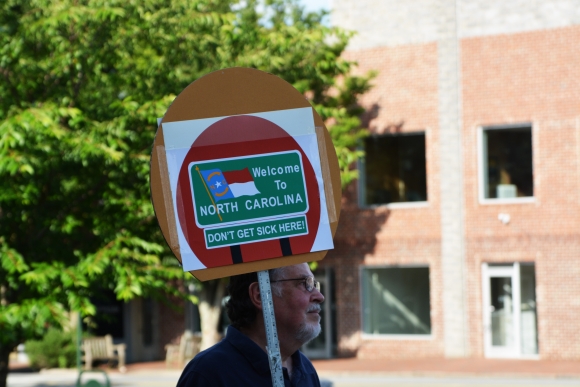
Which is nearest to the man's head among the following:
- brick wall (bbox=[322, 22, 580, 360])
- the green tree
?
the green tree

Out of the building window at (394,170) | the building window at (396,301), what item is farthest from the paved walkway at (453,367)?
the building window at (394,170)

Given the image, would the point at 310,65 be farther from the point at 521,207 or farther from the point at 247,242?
the point at 247,242

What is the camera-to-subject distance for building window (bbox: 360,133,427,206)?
86.5 ft

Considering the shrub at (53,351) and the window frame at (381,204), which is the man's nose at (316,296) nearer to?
the window frame at (381,204)

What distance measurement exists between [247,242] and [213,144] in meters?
0.34

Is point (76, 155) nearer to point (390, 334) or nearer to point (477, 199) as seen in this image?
point (477, 199)

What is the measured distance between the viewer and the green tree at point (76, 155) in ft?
27.2

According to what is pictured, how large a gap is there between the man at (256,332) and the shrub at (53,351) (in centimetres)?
2342

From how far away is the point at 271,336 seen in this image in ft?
9.93

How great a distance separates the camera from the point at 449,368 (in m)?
22.2

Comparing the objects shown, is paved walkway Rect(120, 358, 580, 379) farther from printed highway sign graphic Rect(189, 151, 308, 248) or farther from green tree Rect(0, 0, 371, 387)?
printed highway sign graphic Rect(189, 151, 308, 248)

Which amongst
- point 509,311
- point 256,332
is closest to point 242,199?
point 256,332

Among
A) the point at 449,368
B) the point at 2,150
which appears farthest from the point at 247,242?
the point at 449,368

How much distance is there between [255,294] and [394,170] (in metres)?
23.4
